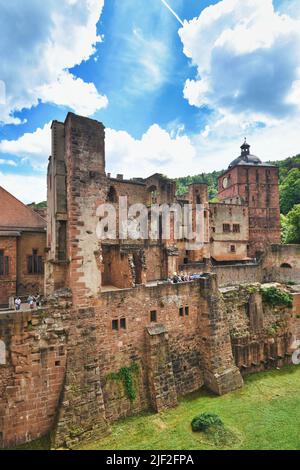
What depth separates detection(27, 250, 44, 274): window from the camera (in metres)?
16.8

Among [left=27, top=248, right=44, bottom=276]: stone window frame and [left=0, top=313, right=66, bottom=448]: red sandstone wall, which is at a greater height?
[left=27, top=248, right=44, bottom=276]: stone window frame

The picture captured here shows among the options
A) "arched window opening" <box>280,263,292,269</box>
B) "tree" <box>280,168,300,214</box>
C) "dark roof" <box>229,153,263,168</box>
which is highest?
"dark roof" <box>229,153,263,168</box>

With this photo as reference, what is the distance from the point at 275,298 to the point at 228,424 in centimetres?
946

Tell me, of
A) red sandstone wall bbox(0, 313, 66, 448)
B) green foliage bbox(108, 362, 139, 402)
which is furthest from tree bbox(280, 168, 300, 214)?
red sandstone wall bbox(0, 313, 66, 448)

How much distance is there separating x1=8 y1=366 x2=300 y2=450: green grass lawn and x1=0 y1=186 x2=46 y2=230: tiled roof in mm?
12145

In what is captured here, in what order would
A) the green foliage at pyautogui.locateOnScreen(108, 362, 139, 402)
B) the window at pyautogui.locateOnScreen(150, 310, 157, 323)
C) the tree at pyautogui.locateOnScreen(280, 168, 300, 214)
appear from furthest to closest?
the tree at pyautogui.locateOnScreen(280, 168, 300, 214) → the window at pyautogui.locateOnScreen(150, 310, 157, 323) → the green foliage at pyautogui.locateOnScreen(108, 362, 139, 402)

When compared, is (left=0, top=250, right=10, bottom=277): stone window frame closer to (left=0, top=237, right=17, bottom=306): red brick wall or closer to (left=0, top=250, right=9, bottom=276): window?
(left=0, top=250, right=9, bottom=276): window

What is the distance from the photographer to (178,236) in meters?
25.5

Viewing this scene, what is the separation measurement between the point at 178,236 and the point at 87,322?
16.3m

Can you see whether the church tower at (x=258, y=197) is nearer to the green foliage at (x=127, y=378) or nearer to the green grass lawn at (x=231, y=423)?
the green grass lawn at (x=231, y=423)

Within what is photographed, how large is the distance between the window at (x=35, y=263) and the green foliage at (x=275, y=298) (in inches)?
588
